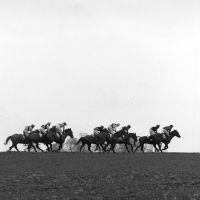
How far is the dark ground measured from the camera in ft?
42.4

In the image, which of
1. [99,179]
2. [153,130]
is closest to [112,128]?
[153,130]

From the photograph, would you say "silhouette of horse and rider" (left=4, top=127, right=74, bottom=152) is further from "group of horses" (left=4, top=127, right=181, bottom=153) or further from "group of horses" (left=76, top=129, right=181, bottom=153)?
"group of horses" (left=76, top=129, right=181, bottom=153)

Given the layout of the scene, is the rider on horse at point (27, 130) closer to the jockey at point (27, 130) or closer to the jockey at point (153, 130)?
the jockey at point (27, 130)

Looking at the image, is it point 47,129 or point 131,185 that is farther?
point 47,129

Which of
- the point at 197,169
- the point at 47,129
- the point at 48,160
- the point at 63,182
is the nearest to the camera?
the point at 63,182

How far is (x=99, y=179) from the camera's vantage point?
15258mm

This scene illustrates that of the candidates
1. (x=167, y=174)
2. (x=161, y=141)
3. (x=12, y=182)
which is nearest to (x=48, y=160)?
(x=12, y=182)

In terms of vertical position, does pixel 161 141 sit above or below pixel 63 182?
above

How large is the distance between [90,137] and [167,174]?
44.0 feet

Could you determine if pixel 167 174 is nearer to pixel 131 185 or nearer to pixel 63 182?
pixel 131 185

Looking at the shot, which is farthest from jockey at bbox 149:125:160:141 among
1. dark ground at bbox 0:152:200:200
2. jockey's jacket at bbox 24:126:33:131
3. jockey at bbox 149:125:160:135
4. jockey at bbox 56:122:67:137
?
jockey's jacket at bbox 24:126:33:131

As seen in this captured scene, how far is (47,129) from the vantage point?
91.8ft

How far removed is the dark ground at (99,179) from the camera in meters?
12.9

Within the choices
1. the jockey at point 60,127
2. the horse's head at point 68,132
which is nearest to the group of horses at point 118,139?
the horse's head at point 68,132
